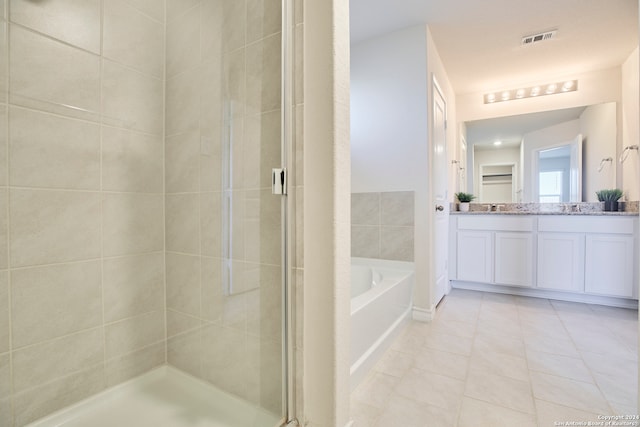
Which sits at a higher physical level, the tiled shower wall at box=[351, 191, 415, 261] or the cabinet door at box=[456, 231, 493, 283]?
the tiled shower wall at box=[351, 191, 415, 261]

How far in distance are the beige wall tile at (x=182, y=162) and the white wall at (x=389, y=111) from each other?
1.61 metres

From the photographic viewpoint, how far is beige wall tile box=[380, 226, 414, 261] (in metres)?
2.37

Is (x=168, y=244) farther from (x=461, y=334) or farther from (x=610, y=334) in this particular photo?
(x=610, y=334)

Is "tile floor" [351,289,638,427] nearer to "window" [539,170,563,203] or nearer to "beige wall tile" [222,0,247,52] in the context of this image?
"window" [539,170,563,203]

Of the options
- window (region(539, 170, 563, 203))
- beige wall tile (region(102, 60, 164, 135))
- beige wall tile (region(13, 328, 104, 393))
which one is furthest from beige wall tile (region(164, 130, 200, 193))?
window (region(539, 170, 563, 203))

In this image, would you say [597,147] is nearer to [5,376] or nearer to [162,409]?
[162,409]

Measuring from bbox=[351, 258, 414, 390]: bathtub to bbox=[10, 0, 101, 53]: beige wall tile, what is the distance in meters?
1.62

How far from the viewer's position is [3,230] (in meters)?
0.93

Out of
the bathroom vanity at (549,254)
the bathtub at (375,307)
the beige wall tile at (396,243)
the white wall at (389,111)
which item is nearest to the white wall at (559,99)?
the bathroom vanity at (549,254)

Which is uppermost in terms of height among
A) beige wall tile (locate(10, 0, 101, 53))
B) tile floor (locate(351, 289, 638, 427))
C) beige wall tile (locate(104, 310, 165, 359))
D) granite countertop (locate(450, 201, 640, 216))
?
beige wall tile (locate(10, 0, 101, 53))

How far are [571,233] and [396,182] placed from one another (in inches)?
72.7

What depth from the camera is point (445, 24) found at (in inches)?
92.5

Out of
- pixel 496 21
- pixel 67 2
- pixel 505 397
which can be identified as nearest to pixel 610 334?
pixel 505 397

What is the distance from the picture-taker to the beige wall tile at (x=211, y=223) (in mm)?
1173
